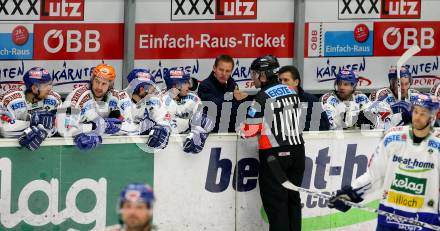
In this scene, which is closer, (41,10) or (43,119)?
(43,119)

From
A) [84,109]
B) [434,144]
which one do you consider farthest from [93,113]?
[434,144]

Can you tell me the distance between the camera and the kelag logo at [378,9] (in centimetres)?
1255

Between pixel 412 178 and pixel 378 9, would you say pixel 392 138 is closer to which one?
pixel 412 178

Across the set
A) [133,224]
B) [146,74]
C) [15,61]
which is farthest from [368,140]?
[133,224]

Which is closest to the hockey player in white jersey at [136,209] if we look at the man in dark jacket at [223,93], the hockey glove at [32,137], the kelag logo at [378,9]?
the hockey glove at [32,137]

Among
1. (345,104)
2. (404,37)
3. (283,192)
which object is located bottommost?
(283,192)

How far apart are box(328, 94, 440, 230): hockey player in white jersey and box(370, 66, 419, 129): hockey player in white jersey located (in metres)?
1.77

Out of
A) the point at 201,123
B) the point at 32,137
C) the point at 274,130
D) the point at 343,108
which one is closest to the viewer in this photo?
the point at 32,137

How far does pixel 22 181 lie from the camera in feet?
31.3

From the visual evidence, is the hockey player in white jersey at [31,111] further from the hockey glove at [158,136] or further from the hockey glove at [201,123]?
the hockey glove at [201,123]

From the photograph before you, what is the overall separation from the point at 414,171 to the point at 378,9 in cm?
477

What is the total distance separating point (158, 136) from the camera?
32.0 ft

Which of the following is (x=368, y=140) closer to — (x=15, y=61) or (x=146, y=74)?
(x=146, y=74)

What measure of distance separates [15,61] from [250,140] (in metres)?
2.95
